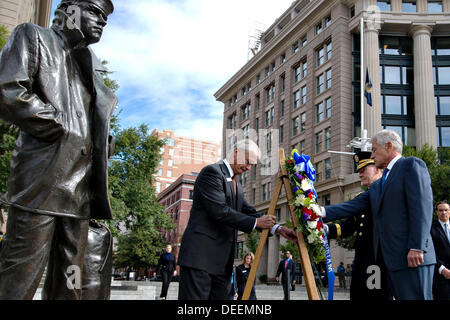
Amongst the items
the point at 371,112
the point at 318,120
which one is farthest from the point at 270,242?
the point at 371,112

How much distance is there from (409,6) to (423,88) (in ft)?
33.0

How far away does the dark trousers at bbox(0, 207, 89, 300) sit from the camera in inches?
110

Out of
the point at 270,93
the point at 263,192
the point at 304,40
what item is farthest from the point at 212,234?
the point at 270,93

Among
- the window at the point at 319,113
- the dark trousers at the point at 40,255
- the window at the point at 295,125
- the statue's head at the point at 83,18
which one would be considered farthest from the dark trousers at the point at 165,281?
the window at the point at 295,125

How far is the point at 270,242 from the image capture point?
54.9m

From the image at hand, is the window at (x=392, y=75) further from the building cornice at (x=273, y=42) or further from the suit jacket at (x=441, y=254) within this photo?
the suit jacket at (x=441, y=254)

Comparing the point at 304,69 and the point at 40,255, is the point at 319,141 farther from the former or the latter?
the point at 40,255

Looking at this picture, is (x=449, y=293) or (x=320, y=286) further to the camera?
(x=449, y=293)

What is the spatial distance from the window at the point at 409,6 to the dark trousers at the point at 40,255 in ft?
170

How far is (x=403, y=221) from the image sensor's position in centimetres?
425

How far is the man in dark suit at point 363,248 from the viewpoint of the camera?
4.97 metres

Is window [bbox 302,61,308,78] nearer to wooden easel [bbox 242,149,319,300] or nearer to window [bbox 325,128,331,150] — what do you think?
window [bbox 325,128,331,150]
